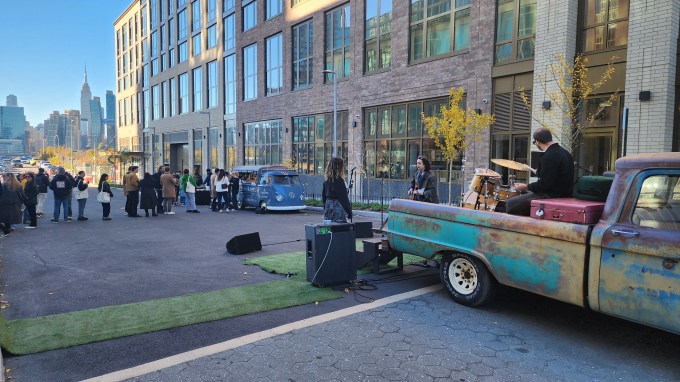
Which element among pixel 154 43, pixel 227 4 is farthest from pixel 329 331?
pixel 154 43

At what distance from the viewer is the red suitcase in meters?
4.47

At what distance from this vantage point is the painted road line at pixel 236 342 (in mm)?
3975

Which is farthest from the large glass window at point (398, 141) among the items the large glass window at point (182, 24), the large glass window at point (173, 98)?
the large glass window at point (173, 98)

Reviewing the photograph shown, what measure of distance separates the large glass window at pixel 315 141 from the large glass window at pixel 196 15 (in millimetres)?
20762

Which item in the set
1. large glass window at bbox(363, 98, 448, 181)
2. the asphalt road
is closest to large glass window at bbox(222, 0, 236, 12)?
large glass window at bbox(363, 98, 448, 181)

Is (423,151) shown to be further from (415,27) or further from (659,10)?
(659,10)

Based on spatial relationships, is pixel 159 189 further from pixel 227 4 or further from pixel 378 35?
pixel 227 4

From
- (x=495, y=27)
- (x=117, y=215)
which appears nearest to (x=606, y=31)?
(x=495, y=27)

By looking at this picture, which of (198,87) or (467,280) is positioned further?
(198,87)

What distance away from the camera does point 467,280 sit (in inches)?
227

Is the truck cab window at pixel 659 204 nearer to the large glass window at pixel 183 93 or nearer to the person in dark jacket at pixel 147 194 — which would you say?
the person in dark jacket at pixel 147 194

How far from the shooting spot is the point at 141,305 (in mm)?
5875

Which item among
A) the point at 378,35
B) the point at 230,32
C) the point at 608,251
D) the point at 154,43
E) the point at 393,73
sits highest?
the point at 154,43

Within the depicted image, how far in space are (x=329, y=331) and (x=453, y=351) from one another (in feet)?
4.41
